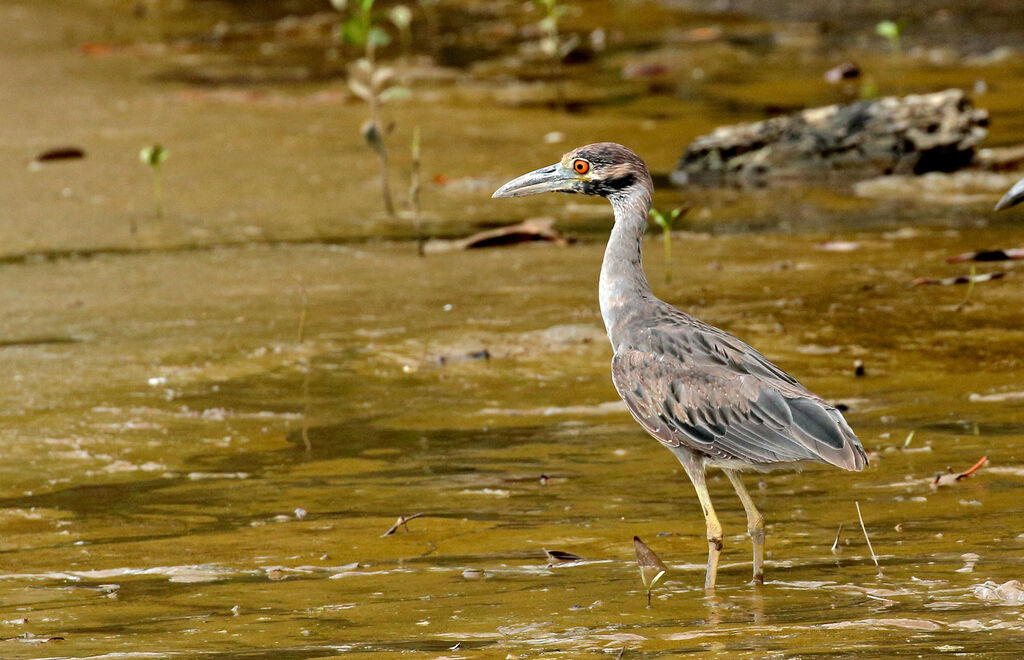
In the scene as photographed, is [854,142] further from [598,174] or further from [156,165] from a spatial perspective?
[598,174]

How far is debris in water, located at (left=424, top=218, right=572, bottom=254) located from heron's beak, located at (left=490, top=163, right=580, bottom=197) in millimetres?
3623

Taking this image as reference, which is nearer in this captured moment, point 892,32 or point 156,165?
point 156,165

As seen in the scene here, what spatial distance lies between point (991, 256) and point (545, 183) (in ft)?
11.0

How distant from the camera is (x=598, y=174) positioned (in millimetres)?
5145

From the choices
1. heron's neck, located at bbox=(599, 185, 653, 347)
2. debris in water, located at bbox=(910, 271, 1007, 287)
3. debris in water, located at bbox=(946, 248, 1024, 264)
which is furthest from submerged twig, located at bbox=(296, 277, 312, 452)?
debris in water, located at bbox=(946, 248, 1024, 264)

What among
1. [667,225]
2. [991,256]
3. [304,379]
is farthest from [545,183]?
[991,256]

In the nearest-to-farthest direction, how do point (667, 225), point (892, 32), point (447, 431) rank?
point (447, 431), point (667, 225), point (892, 32)

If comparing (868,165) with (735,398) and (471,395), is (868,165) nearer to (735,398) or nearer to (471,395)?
(471,395)

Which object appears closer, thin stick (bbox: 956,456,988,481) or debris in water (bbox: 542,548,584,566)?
debris in water (bbox: 542,548,584,566)

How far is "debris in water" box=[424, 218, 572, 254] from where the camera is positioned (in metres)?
8.91

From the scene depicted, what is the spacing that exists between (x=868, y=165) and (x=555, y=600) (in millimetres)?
7605

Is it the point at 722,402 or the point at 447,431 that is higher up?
the point at 722,402

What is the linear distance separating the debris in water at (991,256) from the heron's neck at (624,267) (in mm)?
3054

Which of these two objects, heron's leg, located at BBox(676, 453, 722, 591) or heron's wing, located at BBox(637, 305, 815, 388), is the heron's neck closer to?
heron's wing, located at BBox(637, 305, 815, 388)
